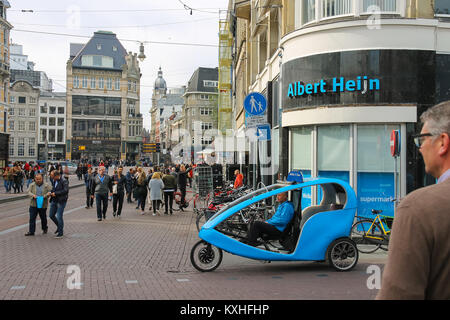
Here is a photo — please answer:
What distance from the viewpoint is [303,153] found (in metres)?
16.1

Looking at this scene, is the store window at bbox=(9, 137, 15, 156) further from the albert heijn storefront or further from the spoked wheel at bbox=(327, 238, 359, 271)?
the spoked wheel at bbox=(327, 238, 359, 271)

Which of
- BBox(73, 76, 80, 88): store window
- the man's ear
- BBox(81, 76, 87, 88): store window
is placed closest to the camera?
the man's ear

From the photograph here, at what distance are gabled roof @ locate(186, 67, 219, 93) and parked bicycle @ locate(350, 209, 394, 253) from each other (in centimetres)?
8762

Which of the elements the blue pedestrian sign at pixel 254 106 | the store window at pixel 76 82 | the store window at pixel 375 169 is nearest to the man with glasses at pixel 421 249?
the blue pedestrian sign at pixel 254 106

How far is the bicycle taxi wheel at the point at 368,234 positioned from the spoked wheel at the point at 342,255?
2358 mm

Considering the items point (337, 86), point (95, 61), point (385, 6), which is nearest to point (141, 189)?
point (337, 86)

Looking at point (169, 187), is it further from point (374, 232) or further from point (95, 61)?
point (95, 61)

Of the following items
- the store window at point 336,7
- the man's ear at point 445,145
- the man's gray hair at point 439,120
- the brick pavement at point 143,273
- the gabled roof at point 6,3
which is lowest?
the brick pavement at point 143,273

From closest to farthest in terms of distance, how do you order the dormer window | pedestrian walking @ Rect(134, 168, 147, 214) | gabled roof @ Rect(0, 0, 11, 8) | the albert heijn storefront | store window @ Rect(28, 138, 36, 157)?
the albert heijn storefront
pedestrian walking @ Rect(134, 168, 147, 214)
gabled roof @ Rect(0, 0, 11, 8)
store window @ Rect(28, 138, 36, 157)
the dormer window

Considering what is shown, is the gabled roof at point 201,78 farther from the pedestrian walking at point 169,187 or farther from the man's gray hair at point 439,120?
the man's gray hair at point 439,120

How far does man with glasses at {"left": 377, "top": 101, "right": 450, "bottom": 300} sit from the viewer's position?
196 cm

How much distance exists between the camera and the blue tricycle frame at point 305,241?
29.1 feet

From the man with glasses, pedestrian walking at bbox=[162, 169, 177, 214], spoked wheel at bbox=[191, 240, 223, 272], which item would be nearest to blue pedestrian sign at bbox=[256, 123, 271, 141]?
spoked wheel at bbox=[191, 240, 223, 272]
